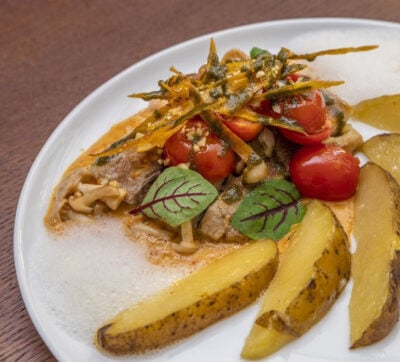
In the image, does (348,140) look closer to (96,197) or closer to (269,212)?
(269,212)

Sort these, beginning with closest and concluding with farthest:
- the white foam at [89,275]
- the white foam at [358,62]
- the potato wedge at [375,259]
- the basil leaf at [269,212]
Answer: the potato wedge at [375,259] → the white foam at [89,275] → the basil leaf at [269,212] → the white foam at [358,62]

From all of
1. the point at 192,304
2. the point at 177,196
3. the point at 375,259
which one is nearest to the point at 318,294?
the point at 375,259

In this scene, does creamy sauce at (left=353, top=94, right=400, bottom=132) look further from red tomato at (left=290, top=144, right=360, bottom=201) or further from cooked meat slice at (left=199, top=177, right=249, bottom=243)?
cooked meat slice at (left=199, top=177, right=249, bottom=243)

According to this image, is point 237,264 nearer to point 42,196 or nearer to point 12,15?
point 42,196

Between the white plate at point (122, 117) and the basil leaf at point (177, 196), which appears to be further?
the basil leaf at point (177, 196)

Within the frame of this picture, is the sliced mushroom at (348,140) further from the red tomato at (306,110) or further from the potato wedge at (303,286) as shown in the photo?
the potato wedge at (303,286)

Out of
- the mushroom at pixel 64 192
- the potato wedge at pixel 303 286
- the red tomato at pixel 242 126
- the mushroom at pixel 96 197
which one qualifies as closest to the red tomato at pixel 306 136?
the red tomato at pixel 242 126

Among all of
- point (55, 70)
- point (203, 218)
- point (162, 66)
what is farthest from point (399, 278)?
point (55, 70)
